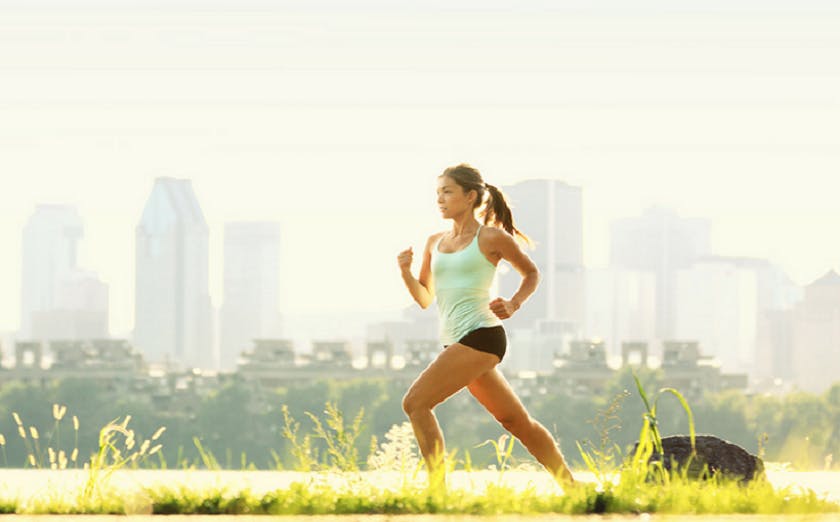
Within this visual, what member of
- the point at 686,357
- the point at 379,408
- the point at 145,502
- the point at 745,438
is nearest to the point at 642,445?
the point at 145,502

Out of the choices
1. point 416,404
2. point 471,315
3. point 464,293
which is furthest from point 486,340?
point 416,404

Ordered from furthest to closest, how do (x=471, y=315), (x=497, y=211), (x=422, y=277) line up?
1. (x=422, y=277)
2. (x=497, y=211)
3. (x=471, y=315)

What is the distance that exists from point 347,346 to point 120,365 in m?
26.8

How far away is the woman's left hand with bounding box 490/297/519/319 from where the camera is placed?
6305mm

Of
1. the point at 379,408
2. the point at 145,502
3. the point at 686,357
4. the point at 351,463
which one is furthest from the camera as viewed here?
the point at 686,357

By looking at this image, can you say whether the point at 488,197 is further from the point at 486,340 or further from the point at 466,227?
the point at 486,340

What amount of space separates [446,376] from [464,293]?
0.45 meters

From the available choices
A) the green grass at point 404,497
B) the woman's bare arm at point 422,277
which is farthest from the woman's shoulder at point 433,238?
the green grass at point 404,497

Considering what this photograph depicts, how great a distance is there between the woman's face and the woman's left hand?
566 mm

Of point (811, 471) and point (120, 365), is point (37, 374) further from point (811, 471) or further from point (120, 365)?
point (811, 471)

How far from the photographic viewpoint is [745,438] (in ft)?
389

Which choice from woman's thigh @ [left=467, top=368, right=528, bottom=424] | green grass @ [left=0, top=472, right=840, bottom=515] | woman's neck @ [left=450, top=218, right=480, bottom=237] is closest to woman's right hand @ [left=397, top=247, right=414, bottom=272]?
woman's neck @ [left=450, top=218, right=480, bottom=237]

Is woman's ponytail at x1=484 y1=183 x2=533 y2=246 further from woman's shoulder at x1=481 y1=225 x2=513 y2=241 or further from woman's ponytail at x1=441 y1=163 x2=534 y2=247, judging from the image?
woman's shoulder at x1=481 y1=225 x2=513 y2=241

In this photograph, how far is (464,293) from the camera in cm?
643
